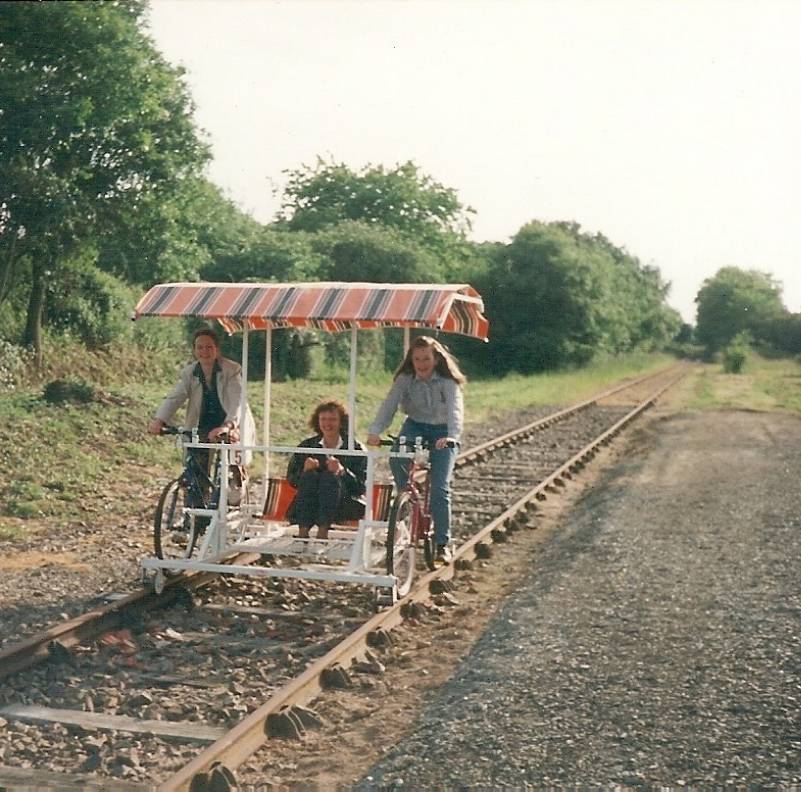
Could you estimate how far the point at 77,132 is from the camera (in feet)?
59.7

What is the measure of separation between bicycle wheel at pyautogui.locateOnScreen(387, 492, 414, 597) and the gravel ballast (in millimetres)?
750

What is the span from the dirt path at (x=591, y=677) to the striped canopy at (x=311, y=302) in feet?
7.13

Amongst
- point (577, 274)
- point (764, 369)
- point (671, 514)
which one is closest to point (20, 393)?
point (671, 514)

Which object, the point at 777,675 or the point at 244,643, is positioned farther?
the point at 244,643

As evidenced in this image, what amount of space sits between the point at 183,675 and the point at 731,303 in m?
124

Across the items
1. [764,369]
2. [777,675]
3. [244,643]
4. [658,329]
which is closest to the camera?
[777,675]

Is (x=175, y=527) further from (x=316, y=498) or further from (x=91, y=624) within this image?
(x=91, y=624)

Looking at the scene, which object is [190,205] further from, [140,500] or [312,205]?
[312,205]

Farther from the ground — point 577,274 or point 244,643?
point 577,274

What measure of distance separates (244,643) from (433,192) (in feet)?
178

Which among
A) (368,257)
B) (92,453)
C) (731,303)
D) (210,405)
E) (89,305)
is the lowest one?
(92,453)

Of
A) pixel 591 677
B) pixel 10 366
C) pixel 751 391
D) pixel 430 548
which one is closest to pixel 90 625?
pixel 430 548

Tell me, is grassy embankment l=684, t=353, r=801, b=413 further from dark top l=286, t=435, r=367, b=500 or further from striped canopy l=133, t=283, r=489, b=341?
striped canopy l=133, t=283, r=489, b=341

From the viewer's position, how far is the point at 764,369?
66938mm
